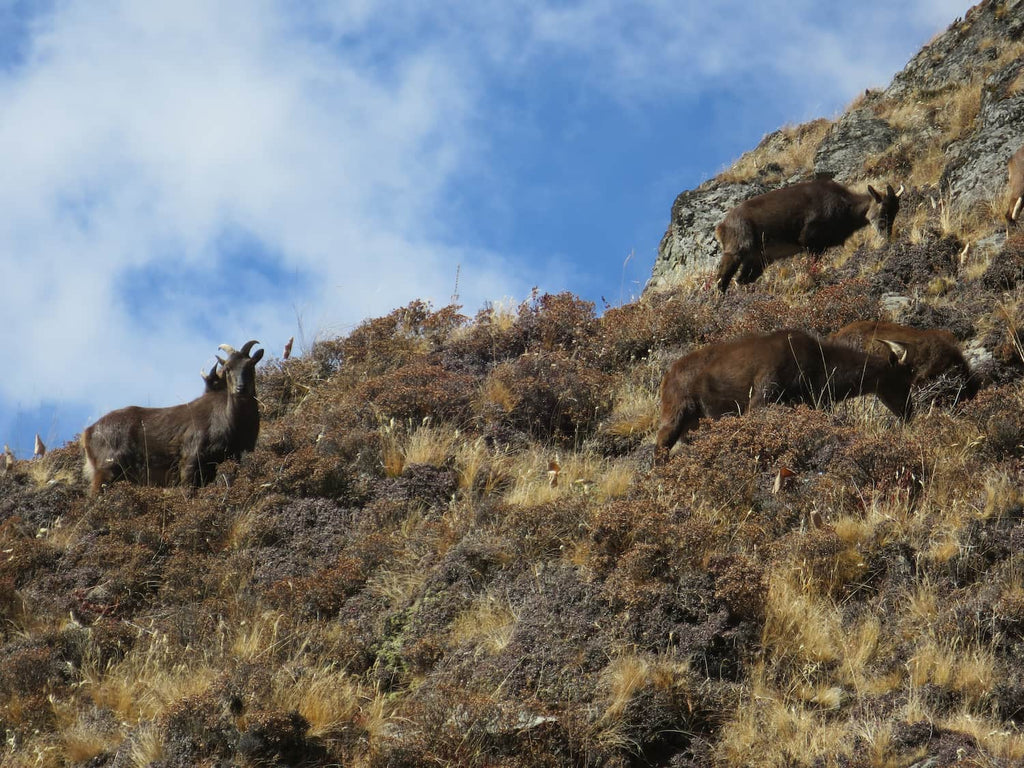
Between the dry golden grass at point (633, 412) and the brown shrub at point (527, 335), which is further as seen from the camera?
the brown shrub at point (527, 335)

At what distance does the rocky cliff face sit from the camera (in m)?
18.4

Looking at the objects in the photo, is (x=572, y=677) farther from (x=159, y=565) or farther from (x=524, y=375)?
(x=524, y=375)

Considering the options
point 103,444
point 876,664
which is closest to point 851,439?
point 876,664

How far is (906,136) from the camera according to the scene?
20734mm

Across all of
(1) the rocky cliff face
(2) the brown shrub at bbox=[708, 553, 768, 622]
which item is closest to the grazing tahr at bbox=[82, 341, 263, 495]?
(2) the brown shrub at bbox=[708, 553, 768, 622]

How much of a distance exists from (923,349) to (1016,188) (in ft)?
16.3

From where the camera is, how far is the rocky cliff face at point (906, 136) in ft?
60.2

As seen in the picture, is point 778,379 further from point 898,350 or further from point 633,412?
point 633,412

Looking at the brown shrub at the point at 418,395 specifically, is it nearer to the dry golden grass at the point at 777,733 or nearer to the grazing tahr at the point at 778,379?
the grazing tahr at the point at 778,379

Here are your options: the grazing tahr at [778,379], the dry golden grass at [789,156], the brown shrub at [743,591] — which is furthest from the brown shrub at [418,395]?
the dry golden grass at [789,156]

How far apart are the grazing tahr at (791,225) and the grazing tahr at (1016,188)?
2.23 metres

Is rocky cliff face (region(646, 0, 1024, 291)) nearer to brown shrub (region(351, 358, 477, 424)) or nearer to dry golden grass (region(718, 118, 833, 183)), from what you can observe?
dry golden grass (region(718, 118, 833, 183))

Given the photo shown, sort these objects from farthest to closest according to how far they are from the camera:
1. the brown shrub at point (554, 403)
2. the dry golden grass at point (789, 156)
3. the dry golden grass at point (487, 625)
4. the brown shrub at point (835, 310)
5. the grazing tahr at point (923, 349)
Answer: the dry golden grass at point (789, 156)
the brown shrub at point (835, 310)
the brown shrub at point (554, 403)
the grazing tahr at point (923, 349)
the dry golden grass at point (487, 625)

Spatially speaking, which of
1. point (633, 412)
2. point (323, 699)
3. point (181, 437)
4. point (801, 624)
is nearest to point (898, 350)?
point (633, 412)
